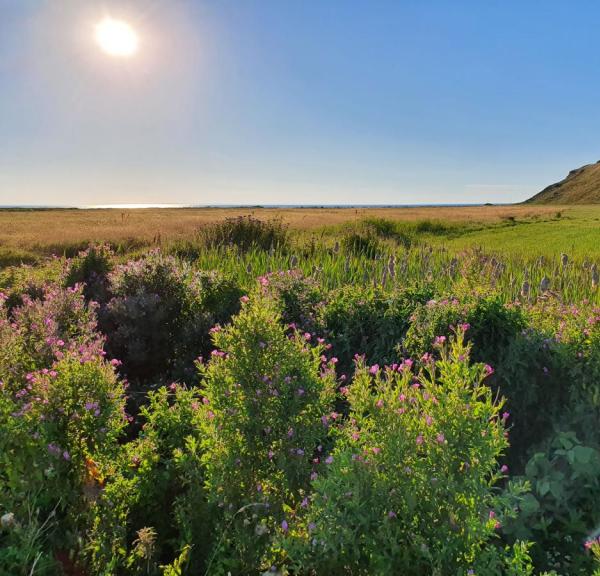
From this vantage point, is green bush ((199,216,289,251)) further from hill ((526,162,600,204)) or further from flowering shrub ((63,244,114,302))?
hill ((526,162,600,204))

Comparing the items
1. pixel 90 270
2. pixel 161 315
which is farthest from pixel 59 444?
pixel 90 270

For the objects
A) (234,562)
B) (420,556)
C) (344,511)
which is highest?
(344,511)

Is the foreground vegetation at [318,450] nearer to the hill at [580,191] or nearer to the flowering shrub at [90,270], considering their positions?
the flowering shrub at [90,270]

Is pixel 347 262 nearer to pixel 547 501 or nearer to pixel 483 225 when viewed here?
pixel 547 501

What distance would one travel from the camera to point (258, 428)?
272cm

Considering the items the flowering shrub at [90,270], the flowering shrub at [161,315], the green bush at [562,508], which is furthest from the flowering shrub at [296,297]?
the flowering shrub at [90,270]

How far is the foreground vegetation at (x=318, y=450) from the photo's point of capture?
6.68ft

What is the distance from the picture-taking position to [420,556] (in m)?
1.96

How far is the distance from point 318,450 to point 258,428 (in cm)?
82

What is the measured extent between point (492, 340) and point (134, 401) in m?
3.38

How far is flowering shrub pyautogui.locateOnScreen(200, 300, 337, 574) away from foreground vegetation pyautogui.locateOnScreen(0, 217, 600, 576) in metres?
0.01

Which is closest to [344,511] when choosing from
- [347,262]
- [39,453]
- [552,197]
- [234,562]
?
[234,562]

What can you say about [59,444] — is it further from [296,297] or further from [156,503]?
[296,297]

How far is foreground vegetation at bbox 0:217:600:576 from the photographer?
6.68 ft
